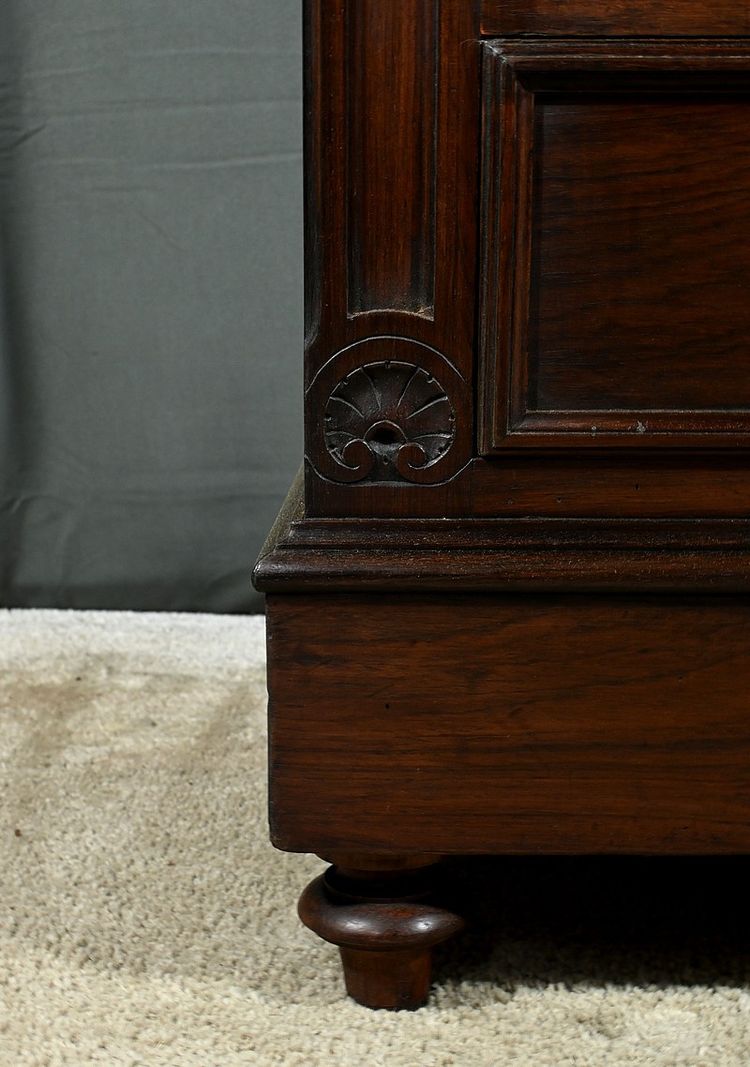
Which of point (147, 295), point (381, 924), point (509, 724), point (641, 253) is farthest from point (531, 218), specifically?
point (147, 295)

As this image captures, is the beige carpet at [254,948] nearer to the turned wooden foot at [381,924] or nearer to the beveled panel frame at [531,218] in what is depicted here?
the turned wooden foot at [381,924]

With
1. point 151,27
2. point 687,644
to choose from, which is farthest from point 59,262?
point 687,644

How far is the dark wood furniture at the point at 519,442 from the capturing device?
535 mm

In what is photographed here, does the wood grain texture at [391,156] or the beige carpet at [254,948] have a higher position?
the wood grain texture at [391,156]

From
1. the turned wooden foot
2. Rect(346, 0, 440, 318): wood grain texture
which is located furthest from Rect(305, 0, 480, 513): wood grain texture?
the turned wooden foot

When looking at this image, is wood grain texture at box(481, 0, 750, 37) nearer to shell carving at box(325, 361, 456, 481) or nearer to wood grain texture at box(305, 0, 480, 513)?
wood grain texture at box(305, 0, 480, 513)

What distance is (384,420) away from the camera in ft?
1.86

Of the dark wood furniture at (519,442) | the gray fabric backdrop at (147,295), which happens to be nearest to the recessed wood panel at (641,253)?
the dark wood furniture at (519,442)

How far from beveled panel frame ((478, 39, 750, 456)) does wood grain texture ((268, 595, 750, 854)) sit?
8 cm

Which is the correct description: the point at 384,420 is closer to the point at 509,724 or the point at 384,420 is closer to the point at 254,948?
the point at 509,724

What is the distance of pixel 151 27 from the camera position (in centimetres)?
125

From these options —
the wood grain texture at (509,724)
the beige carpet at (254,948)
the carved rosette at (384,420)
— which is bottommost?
the beige carpet at (254,948)

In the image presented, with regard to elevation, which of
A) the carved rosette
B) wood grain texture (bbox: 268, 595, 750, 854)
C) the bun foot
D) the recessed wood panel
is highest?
the recessed wood panel

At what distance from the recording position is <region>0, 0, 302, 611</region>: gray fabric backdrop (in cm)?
126
